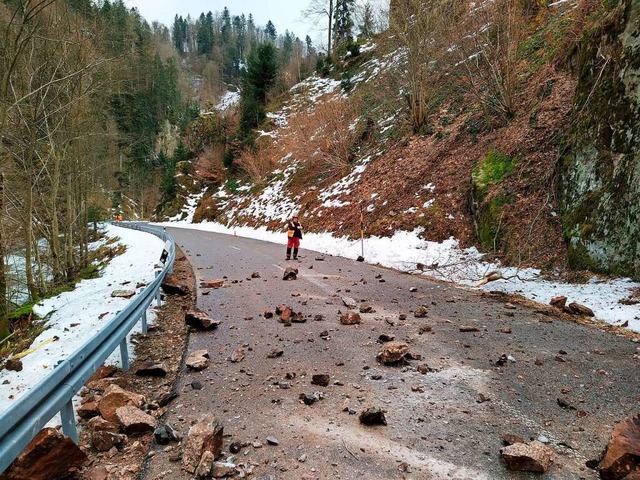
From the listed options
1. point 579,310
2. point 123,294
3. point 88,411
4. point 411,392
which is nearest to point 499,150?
point 579,310

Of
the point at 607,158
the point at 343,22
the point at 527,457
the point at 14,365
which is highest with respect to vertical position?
the point at 343,22

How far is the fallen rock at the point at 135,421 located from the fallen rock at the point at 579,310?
21.0 ft

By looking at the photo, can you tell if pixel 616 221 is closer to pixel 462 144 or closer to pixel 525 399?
pixel 525 399

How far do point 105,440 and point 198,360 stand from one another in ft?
4.96

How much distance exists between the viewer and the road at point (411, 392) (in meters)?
2.67

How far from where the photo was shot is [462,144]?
15148 millimetres

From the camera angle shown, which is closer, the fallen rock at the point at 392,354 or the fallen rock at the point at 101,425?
the fallen rock at the point at 101,425

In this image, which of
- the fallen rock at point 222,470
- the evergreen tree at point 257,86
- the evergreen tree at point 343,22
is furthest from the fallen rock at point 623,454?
the evergreen tree at point 343,22

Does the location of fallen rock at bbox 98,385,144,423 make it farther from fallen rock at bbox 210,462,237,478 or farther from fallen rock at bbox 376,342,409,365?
fallen rock at bbox 376,342,409,365

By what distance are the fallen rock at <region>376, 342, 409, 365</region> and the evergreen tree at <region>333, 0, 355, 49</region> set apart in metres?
53.1

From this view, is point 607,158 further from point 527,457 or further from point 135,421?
point 135,421

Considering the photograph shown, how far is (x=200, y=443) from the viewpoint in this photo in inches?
105

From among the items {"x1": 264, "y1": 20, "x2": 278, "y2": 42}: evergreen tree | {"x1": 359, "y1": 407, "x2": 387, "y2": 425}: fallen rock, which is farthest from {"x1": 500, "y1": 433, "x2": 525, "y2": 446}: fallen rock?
{"x1": 264, "y1": 20, "x2": 278, "y2": 42}: evergreen tree

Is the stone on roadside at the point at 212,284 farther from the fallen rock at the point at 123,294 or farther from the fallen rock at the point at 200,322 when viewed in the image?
the fallen rock at the point at 200,322
